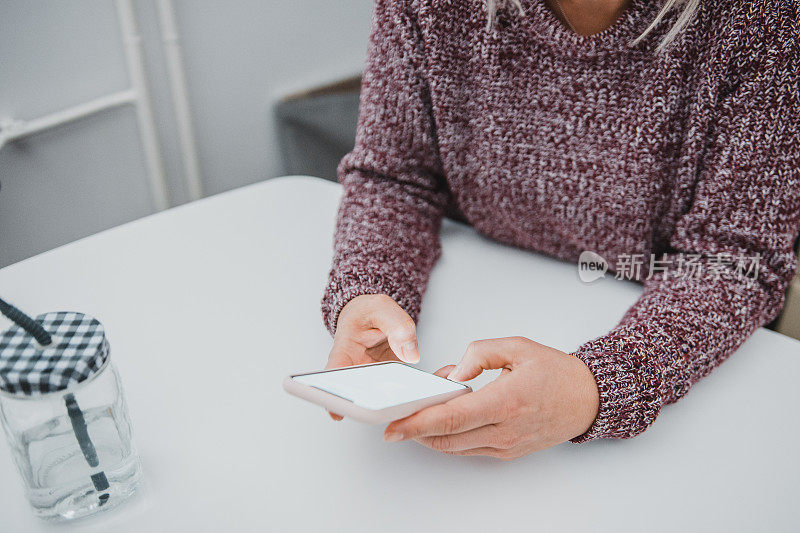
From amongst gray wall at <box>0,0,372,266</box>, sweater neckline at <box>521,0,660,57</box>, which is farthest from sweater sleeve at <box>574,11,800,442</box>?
gray wall at <box>0,0,372,266</box>

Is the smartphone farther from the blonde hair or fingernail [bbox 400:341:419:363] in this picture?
the blonde hair

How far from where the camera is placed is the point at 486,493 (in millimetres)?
505

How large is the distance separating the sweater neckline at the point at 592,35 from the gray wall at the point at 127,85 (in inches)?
30.7

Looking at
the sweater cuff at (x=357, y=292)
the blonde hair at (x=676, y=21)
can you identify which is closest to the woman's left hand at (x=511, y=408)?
the sweater cuff at (x=357, y=292)

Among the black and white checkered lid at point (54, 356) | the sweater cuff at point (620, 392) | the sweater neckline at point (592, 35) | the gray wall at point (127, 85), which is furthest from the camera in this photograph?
the gray wall at point (127, 85)

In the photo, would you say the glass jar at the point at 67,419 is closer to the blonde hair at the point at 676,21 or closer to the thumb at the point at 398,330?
the thumb at the point at 398,330

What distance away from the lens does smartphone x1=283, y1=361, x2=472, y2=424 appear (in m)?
0.44

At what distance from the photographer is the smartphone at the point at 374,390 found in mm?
438

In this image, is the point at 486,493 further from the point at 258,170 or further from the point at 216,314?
the point at 258,170

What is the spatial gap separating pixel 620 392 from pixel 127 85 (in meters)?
1.14

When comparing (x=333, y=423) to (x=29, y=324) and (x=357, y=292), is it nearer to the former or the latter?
(x=357, y=292)

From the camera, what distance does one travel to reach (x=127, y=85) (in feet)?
4.31

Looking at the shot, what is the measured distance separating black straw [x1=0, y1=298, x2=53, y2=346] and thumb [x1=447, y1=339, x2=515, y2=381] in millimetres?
290

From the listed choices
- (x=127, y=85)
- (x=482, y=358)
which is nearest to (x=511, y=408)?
(x=482, y=358)
